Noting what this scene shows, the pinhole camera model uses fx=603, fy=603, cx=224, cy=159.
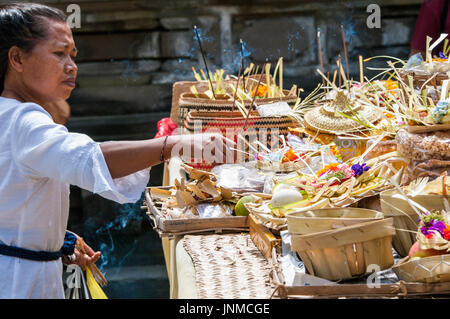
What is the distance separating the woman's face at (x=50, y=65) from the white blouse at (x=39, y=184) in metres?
0.12

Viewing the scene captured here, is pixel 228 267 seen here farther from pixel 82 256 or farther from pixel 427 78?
pixel 427 78

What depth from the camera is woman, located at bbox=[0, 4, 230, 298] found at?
4.68 feet

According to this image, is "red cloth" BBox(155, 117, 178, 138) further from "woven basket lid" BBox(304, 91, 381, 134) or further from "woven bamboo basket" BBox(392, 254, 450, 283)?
"woven bamboo basket" BBox(392, 254, 450, 283)

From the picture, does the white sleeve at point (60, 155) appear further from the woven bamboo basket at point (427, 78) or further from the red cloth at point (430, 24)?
the red cloth at point (430, 24)

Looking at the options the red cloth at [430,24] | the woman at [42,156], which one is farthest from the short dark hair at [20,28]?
the red cloth at [430,24]

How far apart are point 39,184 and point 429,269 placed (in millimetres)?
990

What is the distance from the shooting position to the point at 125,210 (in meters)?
5.74

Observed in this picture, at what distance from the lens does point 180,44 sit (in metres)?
6.21

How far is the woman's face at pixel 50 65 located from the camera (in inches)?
65.6

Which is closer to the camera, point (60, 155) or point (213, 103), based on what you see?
point (60, 155)

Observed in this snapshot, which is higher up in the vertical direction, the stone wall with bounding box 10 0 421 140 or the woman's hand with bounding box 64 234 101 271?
the stone wall with bounding box 10 0 421 140

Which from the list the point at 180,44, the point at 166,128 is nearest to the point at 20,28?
the point at 166,128

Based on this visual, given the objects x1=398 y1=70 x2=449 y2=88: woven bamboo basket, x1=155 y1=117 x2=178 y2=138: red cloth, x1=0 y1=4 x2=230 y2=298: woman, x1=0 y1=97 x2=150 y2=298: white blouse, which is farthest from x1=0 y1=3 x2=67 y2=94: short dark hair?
x1=155 y1=117 x2=178 y2=138: red cloth
